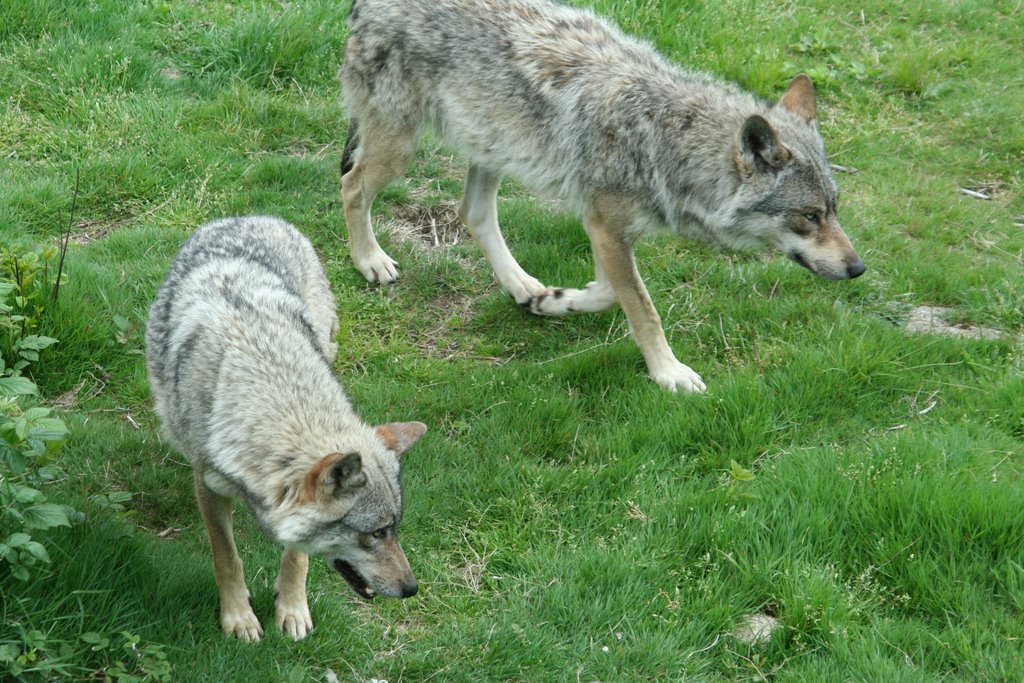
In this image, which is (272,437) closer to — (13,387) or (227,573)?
(227,573)

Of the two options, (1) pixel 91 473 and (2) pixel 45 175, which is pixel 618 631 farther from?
(2) pixel 45 175

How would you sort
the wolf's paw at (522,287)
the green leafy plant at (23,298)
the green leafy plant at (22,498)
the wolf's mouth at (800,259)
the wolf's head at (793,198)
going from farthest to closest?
the wolf's paw at (522,287), the wolf's mouth at (800,259), the wolf's head at (793,198), the green leafy plant at (23,298), the green leafy plant at (22,498)

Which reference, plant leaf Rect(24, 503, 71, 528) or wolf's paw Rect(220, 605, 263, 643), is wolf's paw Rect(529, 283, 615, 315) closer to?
wolf's paw Rect(220, 605, 263, 643)

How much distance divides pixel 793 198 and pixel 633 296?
3.23ft

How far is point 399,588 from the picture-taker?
3.82 metres

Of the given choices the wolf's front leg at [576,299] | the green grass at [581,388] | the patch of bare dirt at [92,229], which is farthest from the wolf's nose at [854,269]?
the patch of bare dirt at [92,229]

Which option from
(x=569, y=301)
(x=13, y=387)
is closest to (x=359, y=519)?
(x=13, y=387)

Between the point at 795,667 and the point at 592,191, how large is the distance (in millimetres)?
2875

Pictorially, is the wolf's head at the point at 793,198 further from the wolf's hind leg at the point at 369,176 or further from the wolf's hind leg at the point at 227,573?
the wolf's hind leg at the point at 227,573

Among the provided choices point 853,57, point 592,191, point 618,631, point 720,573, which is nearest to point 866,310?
point 592,191

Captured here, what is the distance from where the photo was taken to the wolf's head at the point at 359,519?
3.66 m

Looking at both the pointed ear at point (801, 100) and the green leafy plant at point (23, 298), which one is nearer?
the green leafy plant at point (23, 298)

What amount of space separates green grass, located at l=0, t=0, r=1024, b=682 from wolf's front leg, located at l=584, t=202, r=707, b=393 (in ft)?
0.55

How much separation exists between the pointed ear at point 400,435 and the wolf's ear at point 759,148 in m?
2.37
